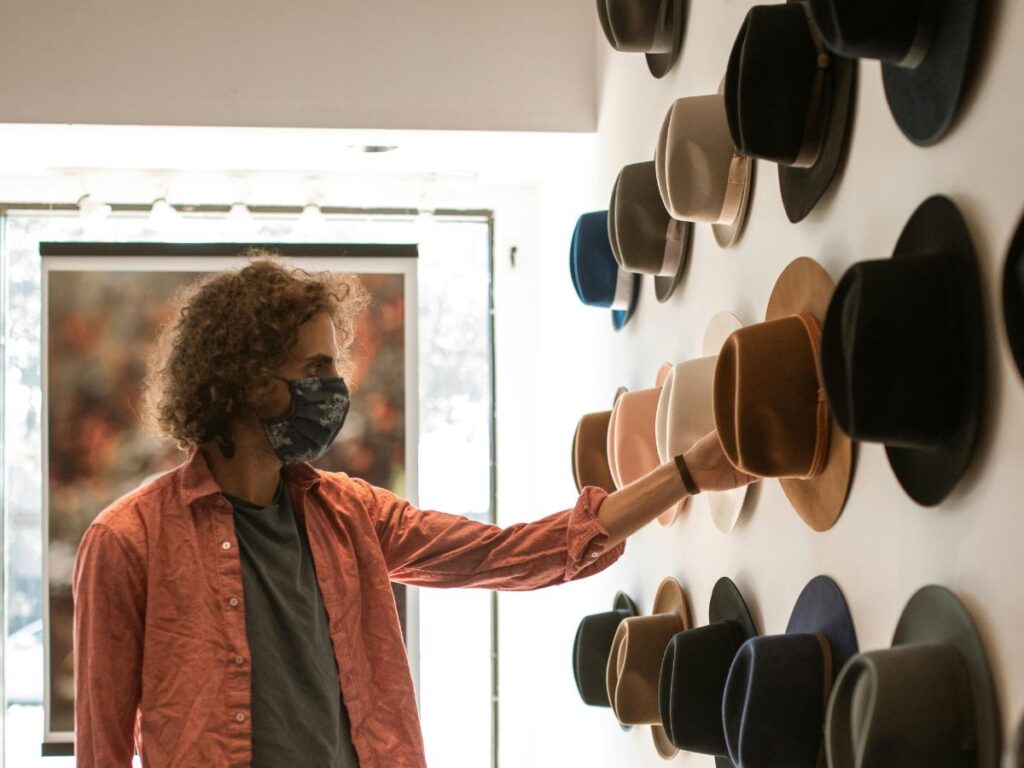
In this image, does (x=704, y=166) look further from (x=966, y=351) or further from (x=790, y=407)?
(x=966, y=351)

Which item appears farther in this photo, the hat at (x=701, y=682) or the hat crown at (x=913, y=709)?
the hat at (x=701, y=682)

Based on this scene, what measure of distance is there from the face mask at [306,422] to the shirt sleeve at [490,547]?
23 centimetres

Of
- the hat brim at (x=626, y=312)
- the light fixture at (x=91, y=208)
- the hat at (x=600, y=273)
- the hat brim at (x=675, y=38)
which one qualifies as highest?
the hat brim at (x=675, y=38)

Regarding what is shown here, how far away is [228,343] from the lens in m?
1.95

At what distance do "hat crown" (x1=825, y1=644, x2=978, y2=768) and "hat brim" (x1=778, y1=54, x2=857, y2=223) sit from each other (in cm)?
58

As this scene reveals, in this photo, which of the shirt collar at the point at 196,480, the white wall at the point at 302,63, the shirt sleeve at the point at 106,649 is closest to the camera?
the shirt sleeve at the point at 106,649

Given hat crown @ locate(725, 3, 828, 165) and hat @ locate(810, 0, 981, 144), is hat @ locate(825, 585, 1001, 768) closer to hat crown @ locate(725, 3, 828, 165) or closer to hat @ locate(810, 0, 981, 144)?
hat @ locate(810, 0, 981, 144)

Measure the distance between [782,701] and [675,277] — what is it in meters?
0.94

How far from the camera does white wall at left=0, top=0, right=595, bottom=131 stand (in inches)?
114

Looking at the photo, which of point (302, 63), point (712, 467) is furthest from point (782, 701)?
point (302, 63)

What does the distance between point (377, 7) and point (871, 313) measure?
86.1 inches

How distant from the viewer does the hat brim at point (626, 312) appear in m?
2.49

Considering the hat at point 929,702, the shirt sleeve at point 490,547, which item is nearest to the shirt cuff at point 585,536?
the shirt sleeve at point 490,547

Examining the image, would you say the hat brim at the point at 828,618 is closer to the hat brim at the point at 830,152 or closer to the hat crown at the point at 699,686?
the hat crown at the point at 699,686
